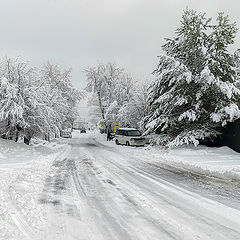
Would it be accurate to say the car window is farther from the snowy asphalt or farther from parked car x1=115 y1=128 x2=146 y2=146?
the snowy asphalt

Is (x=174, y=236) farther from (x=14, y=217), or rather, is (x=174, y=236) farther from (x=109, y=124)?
(x=109, y=124)

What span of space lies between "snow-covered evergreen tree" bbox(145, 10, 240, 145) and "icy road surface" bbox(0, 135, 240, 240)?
31.8ft

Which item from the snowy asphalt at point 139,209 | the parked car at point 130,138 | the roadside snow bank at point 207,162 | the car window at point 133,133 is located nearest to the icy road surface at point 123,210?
the snowy asphalt at point 139,209

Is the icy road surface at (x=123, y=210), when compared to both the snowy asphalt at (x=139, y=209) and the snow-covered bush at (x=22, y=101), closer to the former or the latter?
Result: the snowy asphalt at (x=139, y=209)

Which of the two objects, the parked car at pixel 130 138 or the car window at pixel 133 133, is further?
the car window at pixel 133 133

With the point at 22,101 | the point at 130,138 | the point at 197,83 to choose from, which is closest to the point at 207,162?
the point at 197,83

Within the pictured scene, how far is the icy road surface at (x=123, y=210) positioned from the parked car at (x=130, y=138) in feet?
53.7

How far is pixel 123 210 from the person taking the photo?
4453 millimetres

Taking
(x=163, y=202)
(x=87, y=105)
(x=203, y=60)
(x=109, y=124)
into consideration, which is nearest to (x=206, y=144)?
(x=203, y=60)

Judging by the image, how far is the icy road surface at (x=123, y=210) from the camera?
11.2 ft

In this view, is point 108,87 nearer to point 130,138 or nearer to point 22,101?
point 130,138

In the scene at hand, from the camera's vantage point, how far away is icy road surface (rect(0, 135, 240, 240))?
341 centimetres

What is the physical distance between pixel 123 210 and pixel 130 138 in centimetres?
1976

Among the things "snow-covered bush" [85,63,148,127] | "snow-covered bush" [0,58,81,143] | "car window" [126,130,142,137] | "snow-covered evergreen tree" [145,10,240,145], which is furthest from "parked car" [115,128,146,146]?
"snow-covered bush" [85,63,148,127]
